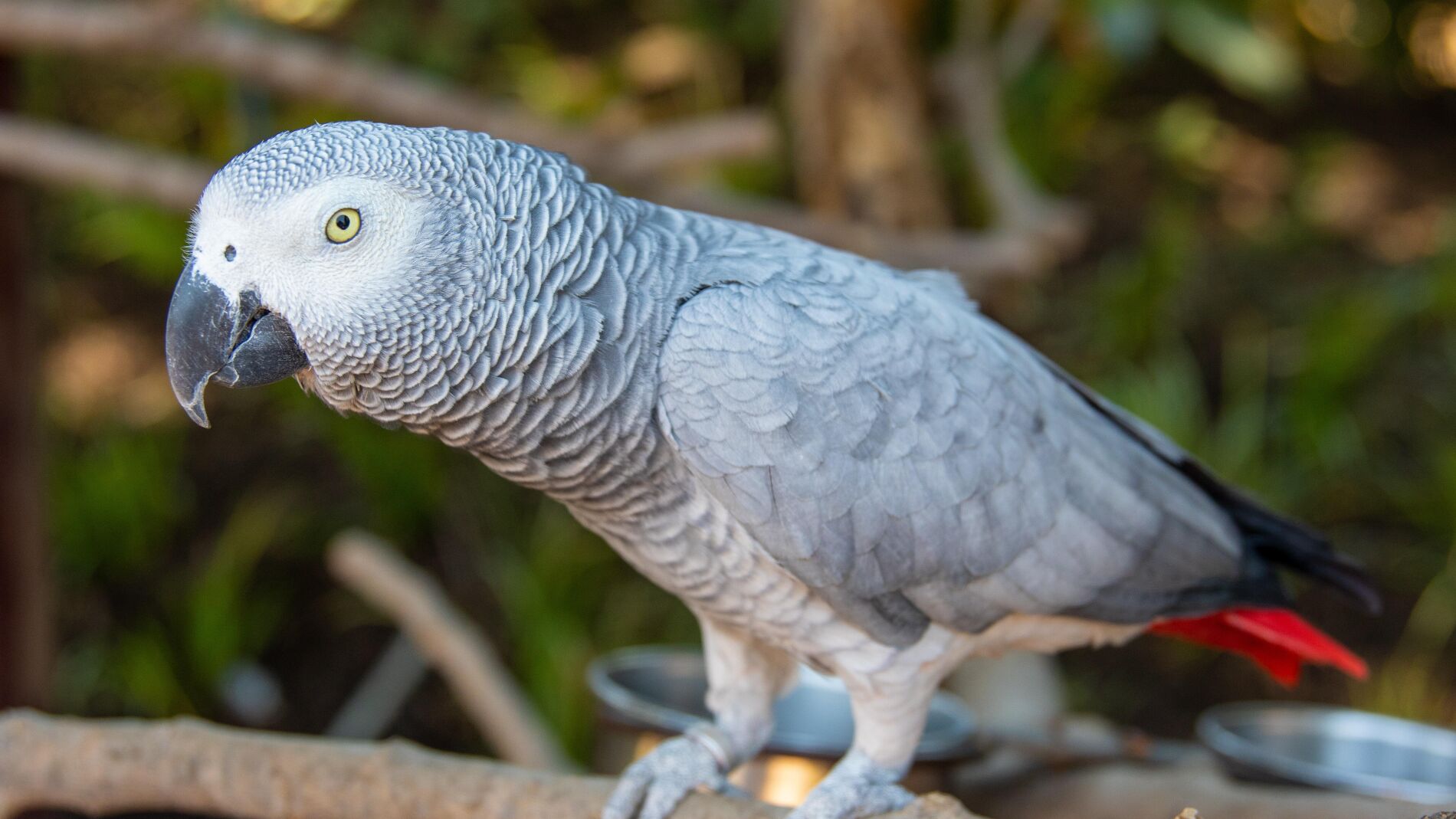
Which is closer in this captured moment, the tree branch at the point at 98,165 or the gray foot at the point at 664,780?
the gray foot at the point at 664,780

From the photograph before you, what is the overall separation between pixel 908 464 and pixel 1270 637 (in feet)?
1.85

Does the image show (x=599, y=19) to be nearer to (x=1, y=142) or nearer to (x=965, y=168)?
(x=965, y=168)

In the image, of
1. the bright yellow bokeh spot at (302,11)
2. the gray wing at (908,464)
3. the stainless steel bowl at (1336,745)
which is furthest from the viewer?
the bright yellow bokeh spot at (302,11)

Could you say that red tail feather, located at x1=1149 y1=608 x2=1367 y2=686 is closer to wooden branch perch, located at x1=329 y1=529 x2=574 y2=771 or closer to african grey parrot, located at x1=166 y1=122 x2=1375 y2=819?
african grey parrot, located at x1=166 y1=122 x2=1375 y2=819

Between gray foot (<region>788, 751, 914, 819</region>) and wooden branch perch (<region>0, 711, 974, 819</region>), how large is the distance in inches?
2.0

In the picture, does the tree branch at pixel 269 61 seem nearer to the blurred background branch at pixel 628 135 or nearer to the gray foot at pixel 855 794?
the blurred background branch at pixel 628 135

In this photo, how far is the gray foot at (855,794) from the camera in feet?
3.85

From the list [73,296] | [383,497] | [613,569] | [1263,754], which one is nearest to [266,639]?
[383,497]

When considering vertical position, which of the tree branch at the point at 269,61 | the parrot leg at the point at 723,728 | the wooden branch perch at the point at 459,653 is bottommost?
the wooden branch perch at the point at 459,653

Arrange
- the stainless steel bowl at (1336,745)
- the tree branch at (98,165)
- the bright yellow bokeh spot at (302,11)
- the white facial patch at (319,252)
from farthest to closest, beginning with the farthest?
1. the bright yellow bokeh spot at (302,11)
2. the tree branch at (98,165)
3. the stainless steel bowl at (1336,745)
4. the white facial patch at (319,252)

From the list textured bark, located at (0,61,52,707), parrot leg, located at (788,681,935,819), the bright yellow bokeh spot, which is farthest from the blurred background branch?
parrot leg, located at (788,681,935,819)

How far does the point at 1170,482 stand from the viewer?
1.34 m

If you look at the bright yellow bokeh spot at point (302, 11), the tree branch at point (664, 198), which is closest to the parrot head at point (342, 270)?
the tree branch at point (664, 198)

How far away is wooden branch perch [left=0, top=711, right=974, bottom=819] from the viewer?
3.91 feet
